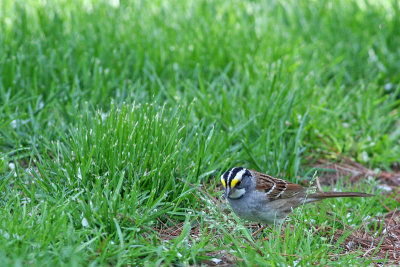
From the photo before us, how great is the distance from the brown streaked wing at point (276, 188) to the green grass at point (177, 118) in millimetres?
214

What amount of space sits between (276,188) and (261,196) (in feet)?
0.87

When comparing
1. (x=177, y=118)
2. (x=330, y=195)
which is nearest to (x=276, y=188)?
(x=330, y=195)

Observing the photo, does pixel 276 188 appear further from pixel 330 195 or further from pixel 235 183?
pixel 235 183

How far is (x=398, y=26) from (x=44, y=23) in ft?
15.1

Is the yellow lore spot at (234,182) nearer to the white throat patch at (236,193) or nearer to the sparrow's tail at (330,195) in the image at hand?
the white throat patch at (236,193)

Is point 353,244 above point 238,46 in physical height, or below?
below

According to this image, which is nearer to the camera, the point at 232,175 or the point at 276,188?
the point at 232,175

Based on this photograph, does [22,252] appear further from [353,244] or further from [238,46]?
[238,46]

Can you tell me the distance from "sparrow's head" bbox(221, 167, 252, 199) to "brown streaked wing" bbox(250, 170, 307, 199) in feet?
0.62

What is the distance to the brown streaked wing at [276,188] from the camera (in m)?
4.69

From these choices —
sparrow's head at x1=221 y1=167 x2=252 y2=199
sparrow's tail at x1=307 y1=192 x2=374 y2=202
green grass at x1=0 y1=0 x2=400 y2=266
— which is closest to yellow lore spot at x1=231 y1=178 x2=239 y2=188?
sparrow's head at x1=221 y1=167 x2=252 y2=199

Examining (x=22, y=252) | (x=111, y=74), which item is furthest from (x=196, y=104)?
(x=22, y=252)

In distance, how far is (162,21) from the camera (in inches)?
311

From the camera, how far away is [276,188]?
478 centimetres
